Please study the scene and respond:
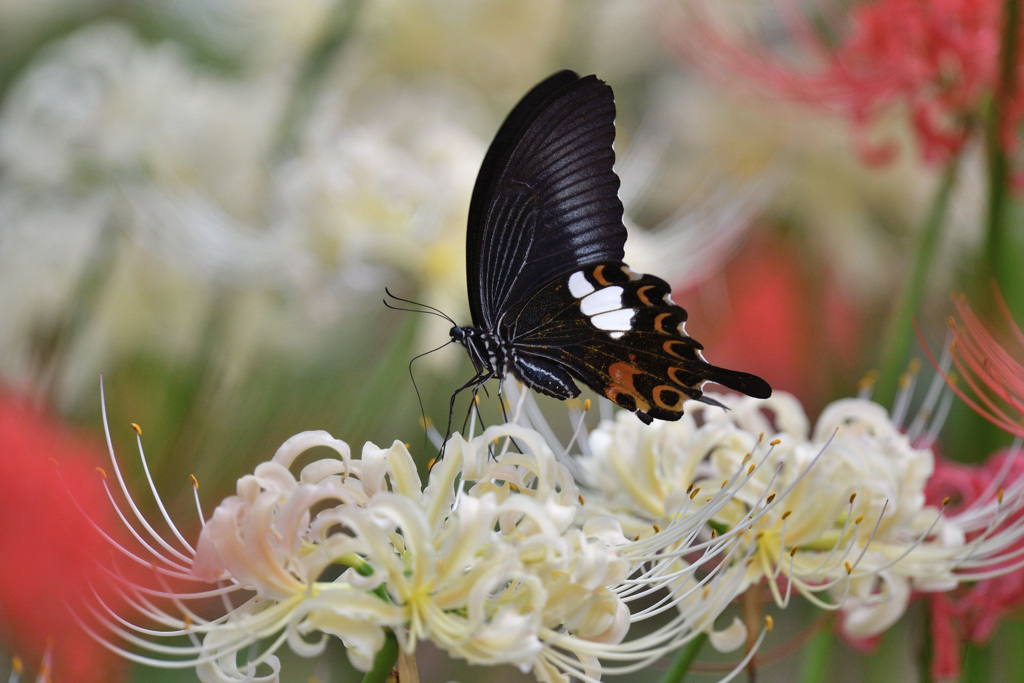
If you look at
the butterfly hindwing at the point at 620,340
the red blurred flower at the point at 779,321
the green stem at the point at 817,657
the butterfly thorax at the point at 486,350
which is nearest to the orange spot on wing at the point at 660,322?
the butterfly hindwing at the point at 620,340

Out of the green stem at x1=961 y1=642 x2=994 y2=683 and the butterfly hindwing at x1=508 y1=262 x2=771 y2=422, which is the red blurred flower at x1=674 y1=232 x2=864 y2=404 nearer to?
the green stem at x1=961 y1=642 x2=994 y2=683

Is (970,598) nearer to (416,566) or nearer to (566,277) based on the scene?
(566,277)

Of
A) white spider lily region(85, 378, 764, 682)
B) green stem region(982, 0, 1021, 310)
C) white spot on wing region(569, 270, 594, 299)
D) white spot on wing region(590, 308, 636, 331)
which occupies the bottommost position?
white spider lily region(85, 378, 764, 682)

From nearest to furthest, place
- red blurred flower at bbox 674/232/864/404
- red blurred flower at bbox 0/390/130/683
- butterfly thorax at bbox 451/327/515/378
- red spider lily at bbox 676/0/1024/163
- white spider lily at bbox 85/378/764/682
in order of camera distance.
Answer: white spider lily at bbox 85/378/764/682 < red blurred flower at bbox 0/390/130/683 < butterfly thorax at bbox 451/327/515/378 < red spider lily at bbox 676/0/1024/163 < red blurred flower at bbox 674/232/864/404

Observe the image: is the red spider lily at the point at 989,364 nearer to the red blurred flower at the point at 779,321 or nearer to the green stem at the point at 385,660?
the green stem at the point at 385,660

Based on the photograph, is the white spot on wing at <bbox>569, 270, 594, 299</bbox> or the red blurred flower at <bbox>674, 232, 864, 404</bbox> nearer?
the white spot on wing at <bbox>569, 270, 594, 299</bbox>

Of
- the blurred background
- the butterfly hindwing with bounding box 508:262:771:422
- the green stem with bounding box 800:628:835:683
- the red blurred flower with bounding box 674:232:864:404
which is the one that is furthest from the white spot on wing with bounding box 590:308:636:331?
the red blurred flower with bounding box 674:232:864:404

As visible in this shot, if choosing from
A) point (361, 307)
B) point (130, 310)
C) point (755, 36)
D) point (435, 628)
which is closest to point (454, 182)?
point (361, 307)

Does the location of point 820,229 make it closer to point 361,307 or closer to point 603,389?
point 361,307
